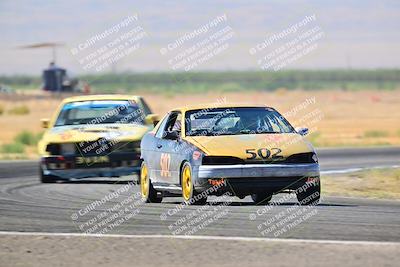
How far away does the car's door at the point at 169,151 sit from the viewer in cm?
1728

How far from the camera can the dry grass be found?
20625 mm

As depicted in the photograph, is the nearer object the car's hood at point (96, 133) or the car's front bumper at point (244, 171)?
the car's front bumper at point (244, 171)

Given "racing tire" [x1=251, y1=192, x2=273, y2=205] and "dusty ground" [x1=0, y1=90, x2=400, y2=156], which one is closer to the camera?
"racing tire" [x1=251, y1=192, x2=273, y2=205]

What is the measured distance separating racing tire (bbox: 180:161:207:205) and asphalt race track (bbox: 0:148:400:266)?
0.20m

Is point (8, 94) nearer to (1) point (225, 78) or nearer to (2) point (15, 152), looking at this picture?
(2) point (15, 152)

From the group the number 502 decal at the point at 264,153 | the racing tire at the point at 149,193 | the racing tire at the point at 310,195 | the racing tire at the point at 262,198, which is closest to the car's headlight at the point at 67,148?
the racing tire at the point at 149,193

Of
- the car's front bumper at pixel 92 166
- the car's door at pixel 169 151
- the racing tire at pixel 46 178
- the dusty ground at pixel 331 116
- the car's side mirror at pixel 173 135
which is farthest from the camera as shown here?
the dusty ground at pixel 331 116

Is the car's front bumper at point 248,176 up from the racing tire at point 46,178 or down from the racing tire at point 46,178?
up

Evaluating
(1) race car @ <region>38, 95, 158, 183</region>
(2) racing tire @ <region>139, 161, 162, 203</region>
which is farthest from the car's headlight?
(2) racing tire @ <region>139, 161, 162, 203</region>

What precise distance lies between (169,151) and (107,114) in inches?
258

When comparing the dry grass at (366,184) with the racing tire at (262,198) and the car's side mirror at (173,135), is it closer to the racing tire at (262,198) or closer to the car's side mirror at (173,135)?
the racing tire at (262,198)

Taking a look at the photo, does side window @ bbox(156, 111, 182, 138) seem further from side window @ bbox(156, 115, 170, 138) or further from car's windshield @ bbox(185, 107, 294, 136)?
car's windshield @ bbox(185, 107, 294, 136)

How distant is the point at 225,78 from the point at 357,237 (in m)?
178

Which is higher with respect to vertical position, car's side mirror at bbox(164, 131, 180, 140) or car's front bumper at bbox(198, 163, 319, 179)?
car's side mirror at bbox(164, 131, 180, 140)
